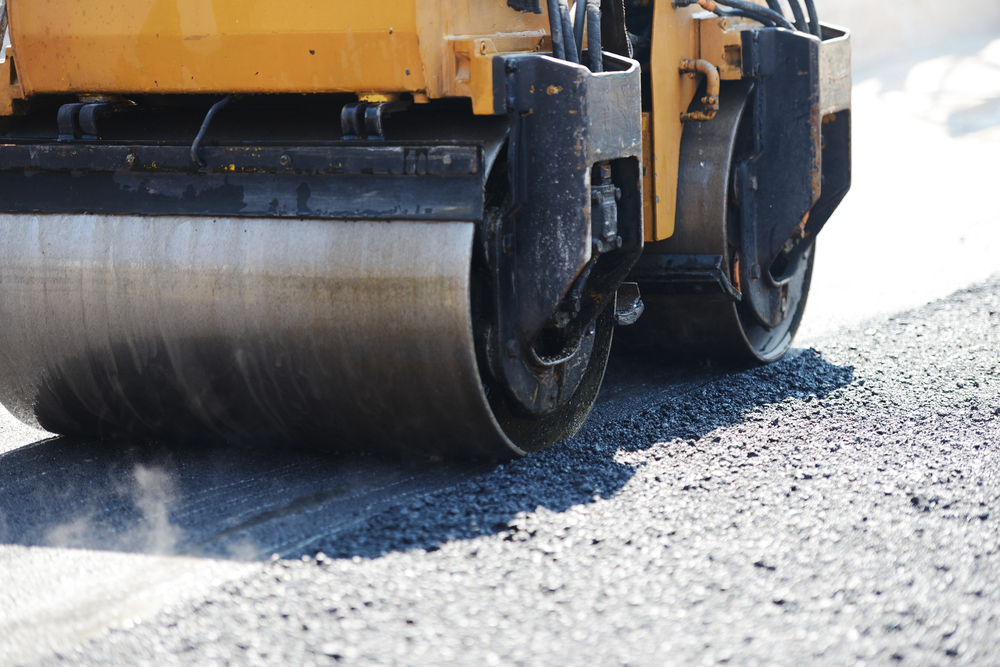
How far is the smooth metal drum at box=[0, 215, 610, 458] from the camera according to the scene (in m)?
2.92

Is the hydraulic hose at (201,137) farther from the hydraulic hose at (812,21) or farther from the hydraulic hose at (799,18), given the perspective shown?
the hydraulic hose at (812,21)

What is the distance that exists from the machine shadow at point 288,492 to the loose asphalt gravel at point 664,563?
15 mm

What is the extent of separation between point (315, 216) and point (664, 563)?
1.24m

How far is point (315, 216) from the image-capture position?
Answer: 3.00 m

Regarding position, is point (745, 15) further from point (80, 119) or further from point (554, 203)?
point (80, 119)

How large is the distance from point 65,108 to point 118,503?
1104 millimetres

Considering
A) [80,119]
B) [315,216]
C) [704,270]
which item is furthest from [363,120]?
[704,270]

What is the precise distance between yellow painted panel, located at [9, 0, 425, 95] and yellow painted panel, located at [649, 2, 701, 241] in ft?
3.48

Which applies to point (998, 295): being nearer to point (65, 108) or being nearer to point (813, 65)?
point (813, 65)

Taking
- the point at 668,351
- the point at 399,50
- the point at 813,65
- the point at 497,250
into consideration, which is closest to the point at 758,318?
the point at 668,351

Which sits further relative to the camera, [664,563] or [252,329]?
[252,329]

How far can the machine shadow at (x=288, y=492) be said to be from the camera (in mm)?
2797

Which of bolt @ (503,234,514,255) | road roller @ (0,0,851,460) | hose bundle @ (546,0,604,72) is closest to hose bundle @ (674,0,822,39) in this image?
road roller @ (0,0,851,460)

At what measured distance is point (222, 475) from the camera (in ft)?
10.7
